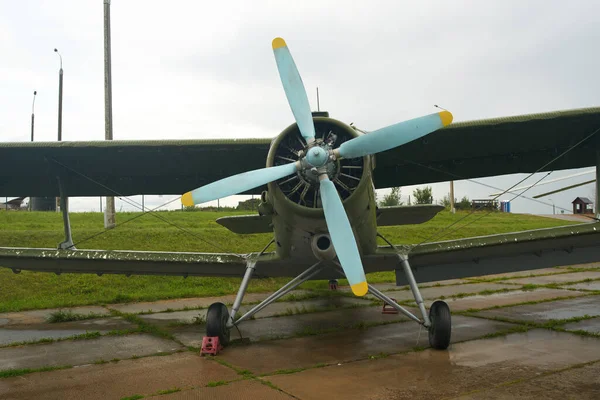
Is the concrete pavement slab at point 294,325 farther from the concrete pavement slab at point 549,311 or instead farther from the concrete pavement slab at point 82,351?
the concrete pavement slab at point 549,311

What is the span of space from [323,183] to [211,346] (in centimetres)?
260

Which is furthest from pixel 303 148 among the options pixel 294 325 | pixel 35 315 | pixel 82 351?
pixel 35 315

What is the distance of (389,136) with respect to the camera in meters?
6.40

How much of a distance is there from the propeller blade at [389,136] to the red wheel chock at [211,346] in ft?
9.73

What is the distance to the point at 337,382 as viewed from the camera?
531cm

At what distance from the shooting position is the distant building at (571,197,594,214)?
163 feet

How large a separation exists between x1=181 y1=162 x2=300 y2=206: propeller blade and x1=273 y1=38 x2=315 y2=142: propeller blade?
19.2 inches

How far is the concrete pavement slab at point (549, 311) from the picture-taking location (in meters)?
9.15

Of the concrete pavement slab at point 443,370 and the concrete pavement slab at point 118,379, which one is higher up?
the concrete pavement slab at point 443,370

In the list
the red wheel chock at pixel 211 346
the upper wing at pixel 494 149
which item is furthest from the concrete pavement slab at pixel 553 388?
the upper wing at pixel 494 149

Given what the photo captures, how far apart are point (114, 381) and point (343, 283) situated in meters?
9.72

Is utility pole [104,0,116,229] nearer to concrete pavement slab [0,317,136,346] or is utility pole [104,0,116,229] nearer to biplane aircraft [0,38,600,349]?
biplane aircraft [0,38,600,349]

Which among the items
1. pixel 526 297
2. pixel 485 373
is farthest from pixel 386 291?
pixel 485 373

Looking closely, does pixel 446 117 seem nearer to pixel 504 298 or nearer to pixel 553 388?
pixel 553 388
